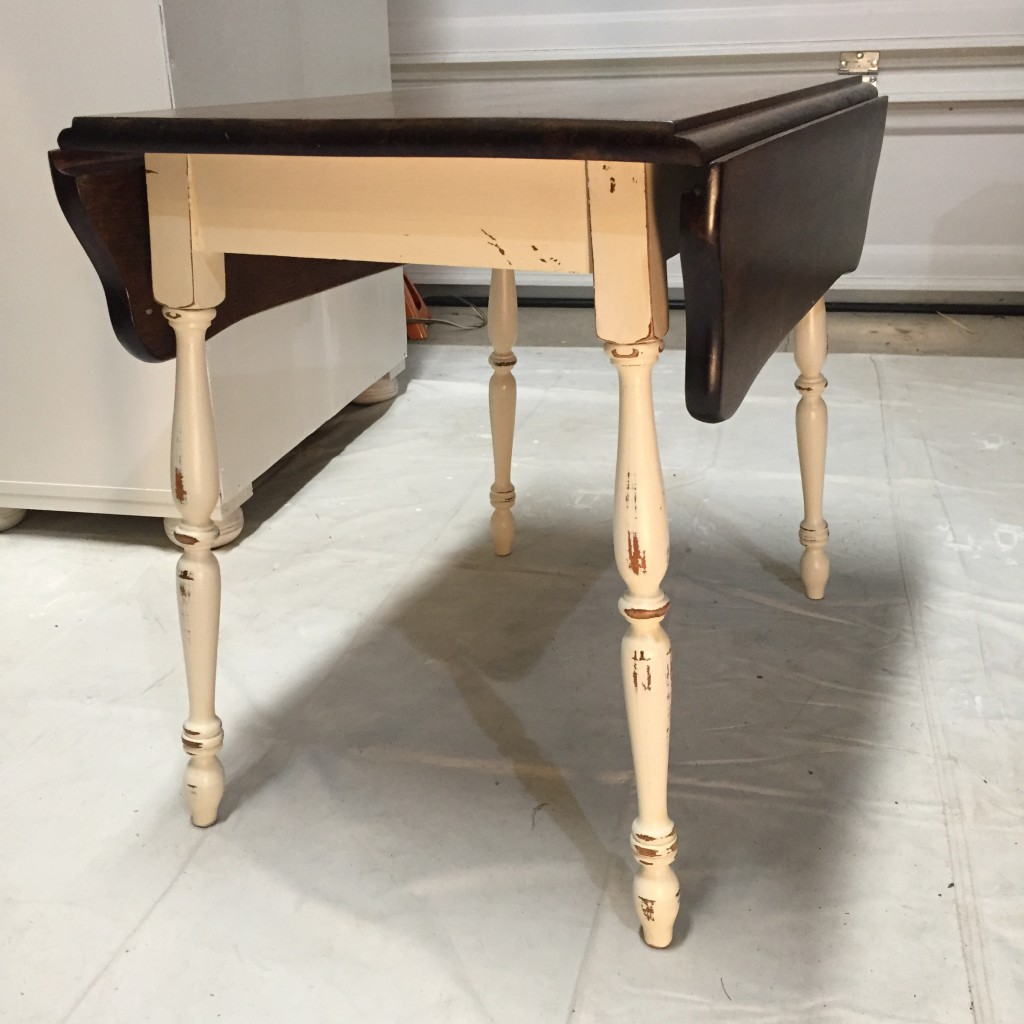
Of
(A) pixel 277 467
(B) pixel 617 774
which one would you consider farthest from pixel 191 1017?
(A) pixel 277 467

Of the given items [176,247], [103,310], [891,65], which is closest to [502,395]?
[103,310]

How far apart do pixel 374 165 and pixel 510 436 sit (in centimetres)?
82

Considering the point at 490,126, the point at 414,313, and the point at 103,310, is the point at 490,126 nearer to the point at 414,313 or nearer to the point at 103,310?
the point at 103,310

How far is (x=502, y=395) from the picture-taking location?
64.6 inches

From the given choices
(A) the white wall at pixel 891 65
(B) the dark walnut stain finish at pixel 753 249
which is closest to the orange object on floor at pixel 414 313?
(A) the white wall at pixel 891 65

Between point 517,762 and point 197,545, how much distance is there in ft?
1.39

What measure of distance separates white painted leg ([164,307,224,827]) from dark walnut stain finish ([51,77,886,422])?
6 centimetres

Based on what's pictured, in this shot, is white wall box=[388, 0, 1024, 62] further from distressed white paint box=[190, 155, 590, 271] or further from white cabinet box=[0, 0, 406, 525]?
distressed white paint box=[190, 155, 590, 271]

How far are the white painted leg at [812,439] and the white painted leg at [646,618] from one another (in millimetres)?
648

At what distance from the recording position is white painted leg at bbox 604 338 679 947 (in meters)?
0.86

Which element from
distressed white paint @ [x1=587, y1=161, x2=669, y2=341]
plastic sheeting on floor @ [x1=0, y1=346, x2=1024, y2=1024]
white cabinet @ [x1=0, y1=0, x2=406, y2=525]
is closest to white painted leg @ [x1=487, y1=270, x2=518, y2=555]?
plastic sheeting on floor @ [x1=0, y1=346, x2=1024, y2=1024]

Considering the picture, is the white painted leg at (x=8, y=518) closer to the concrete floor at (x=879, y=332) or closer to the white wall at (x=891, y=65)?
the concrete floor at (x=879, y=332)

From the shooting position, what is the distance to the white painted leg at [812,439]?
1462 mm

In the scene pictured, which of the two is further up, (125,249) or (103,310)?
(125,249)
